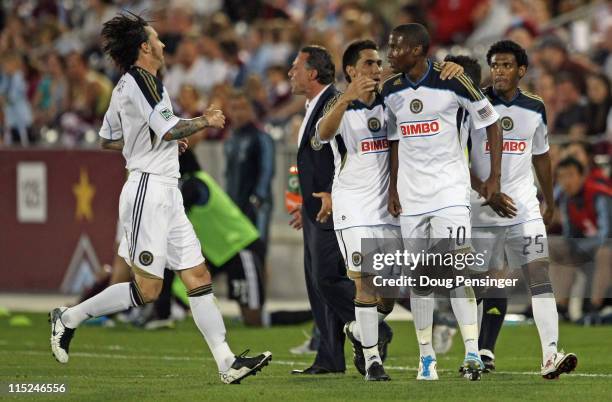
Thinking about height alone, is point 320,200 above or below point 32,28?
below

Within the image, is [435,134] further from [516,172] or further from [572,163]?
[572,163]

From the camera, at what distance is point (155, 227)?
998 centimetres

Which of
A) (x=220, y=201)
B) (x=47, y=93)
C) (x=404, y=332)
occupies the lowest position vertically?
(x=404, y=332)

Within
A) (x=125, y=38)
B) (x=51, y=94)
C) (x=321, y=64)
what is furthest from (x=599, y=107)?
(x=51, y=94)

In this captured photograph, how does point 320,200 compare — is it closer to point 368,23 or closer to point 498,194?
point 498,194

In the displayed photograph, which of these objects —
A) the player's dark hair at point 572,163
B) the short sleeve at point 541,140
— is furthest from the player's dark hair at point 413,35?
the player's dark hair at point 572,163

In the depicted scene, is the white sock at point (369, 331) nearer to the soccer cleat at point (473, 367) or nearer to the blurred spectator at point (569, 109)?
the soccer cleat at point (473, 367)

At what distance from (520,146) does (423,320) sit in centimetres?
149

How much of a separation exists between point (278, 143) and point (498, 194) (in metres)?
8.04

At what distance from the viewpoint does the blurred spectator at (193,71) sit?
72.6 feet

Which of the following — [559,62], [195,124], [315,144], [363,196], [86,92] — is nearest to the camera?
[195,124]

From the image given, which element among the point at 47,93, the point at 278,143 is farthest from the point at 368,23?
the point at 47,93

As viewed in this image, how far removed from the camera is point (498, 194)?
10.2 metres

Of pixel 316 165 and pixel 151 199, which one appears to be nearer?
pixel 151 199
